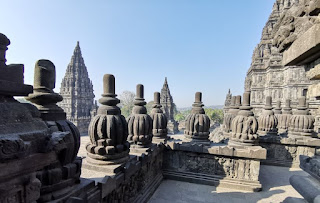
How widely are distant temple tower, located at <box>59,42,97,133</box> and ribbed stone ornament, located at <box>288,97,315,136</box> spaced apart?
3517cm

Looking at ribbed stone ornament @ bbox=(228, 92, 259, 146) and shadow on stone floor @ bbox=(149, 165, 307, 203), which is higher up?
ribbed stone ornament @ bbox=(228, 92, 259, 146)

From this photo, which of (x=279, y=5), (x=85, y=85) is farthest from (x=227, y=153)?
(x=85, y=85)

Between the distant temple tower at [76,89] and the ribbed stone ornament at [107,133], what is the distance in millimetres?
35267

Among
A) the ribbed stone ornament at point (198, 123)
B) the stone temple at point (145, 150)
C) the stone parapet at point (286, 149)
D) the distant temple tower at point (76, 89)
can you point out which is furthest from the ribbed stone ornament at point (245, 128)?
the distant temple tower at point (76, 89)

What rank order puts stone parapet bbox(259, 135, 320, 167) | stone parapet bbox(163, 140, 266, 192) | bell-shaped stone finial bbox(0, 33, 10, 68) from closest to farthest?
1. bell-shaped stone finial bbox(0, 33, 10, 68)
2. stone parapet bbox(163, 140, 266, 192)
3. stone parapet bbox(259, 135, 320, 167)

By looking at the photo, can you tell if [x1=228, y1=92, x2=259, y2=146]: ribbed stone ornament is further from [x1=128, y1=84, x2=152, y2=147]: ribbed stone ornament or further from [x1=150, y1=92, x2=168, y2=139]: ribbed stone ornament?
[x1=128, y1=84, x2=152, y2=147]: ribbed stone ornament

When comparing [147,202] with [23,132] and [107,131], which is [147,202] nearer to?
[107,131]

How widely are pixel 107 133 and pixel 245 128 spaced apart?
457cm

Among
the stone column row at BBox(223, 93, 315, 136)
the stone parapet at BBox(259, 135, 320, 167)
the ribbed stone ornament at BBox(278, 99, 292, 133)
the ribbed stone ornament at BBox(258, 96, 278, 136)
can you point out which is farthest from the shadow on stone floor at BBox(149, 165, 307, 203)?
the ribbed stone ornament at BBox(278, 99, 292, 133)

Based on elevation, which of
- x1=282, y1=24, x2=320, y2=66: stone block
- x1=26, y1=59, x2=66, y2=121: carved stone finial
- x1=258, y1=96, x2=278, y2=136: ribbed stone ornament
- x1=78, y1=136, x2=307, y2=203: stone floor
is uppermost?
x1=282, y1=24, x2=320, y2=66: stone block

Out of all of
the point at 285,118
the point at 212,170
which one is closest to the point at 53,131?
the point at 212,170

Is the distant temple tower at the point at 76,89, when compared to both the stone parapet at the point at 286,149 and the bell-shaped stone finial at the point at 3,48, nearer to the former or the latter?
the stone parapet at the point at 286,149

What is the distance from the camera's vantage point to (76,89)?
124ft

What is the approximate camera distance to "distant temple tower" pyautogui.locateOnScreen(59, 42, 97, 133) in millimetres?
37094
